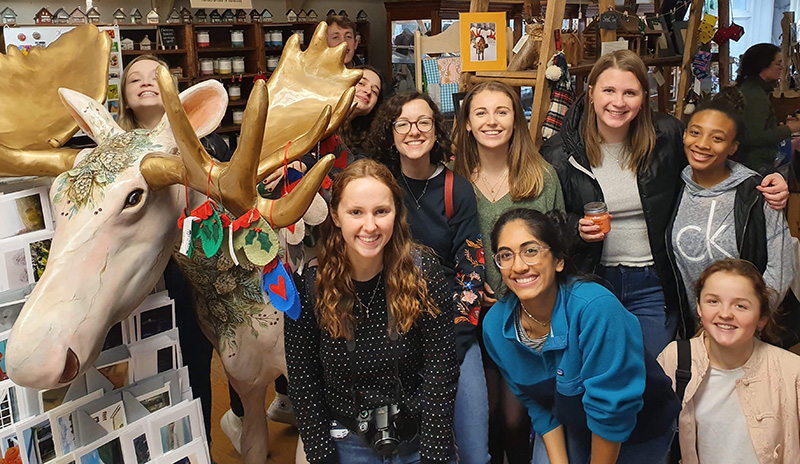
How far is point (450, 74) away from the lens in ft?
12.0

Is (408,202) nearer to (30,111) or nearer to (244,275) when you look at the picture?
(244,275)

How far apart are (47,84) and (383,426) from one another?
4.45 feet

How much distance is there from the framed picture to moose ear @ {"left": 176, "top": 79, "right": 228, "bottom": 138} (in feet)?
5.40

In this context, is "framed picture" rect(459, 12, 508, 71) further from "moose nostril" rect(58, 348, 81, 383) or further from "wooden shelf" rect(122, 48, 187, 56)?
"wooden shelf" rect(122, 48, 187, 56)

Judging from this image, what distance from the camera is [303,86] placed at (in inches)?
84.2

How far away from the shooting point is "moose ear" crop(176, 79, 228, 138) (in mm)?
1860

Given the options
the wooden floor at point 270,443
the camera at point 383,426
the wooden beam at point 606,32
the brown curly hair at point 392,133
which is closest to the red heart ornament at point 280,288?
the camera at point 383,426

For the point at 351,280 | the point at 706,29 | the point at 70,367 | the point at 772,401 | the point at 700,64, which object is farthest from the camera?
the point at 700,64

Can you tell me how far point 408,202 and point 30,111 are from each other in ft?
3.64

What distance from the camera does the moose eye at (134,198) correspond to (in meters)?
1.55

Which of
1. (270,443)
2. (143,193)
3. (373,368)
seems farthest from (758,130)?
(143,193)

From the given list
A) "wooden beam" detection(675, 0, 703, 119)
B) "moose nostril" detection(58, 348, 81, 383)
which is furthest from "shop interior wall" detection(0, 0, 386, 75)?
"moose nostril" detection(58, 348, 81, 383)

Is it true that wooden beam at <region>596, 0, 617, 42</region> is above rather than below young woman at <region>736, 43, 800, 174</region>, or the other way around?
above

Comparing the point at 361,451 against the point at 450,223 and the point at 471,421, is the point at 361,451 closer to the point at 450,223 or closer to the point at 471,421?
the point at 471,421
